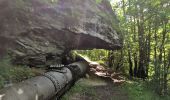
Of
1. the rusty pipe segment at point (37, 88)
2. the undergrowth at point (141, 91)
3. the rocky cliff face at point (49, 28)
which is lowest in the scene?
the undergrowth at point (141, 91)

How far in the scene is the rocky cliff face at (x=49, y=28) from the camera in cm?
776

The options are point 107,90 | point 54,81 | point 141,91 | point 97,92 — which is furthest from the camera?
point 141,91

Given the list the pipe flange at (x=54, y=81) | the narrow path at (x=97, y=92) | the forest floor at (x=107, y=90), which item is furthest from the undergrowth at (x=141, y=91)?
the pipe flange at (x=54, y=81)

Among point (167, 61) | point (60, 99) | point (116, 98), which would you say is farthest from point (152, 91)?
point (60, 99)

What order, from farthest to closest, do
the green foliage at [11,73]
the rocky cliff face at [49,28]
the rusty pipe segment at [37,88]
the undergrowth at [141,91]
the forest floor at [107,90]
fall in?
the undergrowth at [141,91]
the forest floor at [107,90]
the rocky cliff face at [49,28]
the green foliage at [11,73]
the rusty pipe segment at [37,88]

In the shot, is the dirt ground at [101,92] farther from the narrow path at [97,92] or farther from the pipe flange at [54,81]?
the pipe flange at [54,81]

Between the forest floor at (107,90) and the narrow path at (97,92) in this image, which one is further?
the forest floor at (107,90)

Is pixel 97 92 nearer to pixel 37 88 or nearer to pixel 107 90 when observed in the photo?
pixel 107 90

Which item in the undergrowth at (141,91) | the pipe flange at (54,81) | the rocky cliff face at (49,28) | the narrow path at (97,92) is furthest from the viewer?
the undergrowth at (141,91)

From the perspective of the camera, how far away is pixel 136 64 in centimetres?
1470

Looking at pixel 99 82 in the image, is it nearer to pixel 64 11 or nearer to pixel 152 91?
pixel 152 91

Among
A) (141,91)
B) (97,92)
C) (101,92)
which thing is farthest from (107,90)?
(141,91)

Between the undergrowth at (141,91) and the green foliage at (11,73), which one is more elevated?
the green foliage at (11,73)

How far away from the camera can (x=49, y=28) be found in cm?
888
